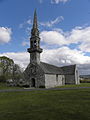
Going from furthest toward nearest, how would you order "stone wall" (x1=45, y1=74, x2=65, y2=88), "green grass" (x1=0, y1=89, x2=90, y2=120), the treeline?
the treeline, "stone wall" (x1=45, y1=74, x2=65, y2=88), "green grass" (x1=0, y1=89, x2=90, y2=120)

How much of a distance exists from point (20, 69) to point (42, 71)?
1105 inches

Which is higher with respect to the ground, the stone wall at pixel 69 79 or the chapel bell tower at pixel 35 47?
the chapel bell tower at pixel 35 47

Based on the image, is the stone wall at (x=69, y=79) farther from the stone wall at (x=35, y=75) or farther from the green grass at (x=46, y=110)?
the green grass at (x=46, y=110)

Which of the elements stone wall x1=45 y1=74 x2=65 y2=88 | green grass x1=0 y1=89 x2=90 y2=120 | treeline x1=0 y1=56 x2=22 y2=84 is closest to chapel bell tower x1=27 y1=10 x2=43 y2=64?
stone wall x1=45 y1=74 x2=65 y2=88

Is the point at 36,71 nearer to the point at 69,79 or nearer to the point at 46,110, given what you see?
the point at 69,79

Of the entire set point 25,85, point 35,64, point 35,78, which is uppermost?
point 35,64

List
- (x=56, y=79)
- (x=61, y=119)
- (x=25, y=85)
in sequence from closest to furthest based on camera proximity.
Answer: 1. (x=61, y=119)
2. (x=25, y=85)
3. (x=56, y=79)

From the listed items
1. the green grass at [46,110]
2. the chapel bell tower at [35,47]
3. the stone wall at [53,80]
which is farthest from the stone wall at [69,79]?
the green grass at [46,110]

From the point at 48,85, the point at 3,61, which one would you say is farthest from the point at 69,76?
the point at 3,61

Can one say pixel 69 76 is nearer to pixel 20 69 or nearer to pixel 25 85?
pixel 25 85

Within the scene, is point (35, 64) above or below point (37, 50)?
below

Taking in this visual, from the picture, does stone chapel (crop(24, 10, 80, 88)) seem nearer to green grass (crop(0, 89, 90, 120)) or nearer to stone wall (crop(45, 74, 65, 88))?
stone wall (crop(45, 74, 65, 88))

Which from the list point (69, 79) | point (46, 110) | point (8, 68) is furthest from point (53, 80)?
point (46, 110)

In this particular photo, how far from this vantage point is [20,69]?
56438mm
